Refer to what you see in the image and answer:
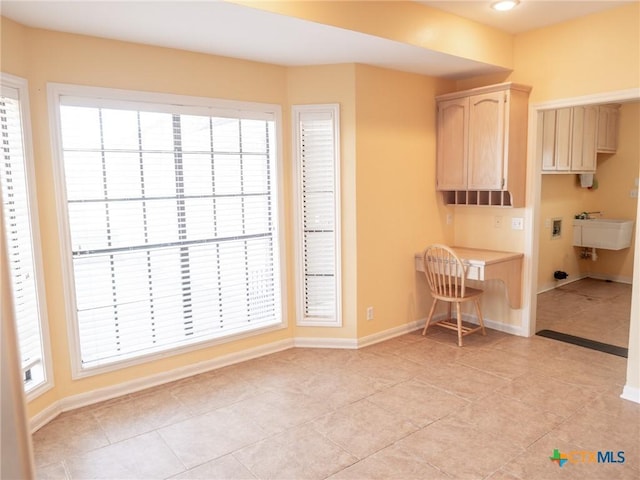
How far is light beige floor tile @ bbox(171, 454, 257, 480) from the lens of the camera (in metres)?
2.31

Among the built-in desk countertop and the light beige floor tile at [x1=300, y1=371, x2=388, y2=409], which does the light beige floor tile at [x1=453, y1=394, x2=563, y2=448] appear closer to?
the light beige floor tile at [x1=300, y1=371, x2=388, y2=409]

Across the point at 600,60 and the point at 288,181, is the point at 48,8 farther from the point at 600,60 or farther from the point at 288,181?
the point at 600,60

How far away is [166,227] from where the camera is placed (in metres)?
3.35

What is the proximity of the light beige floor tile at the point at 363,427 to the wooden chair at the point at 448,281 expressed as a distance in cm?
148

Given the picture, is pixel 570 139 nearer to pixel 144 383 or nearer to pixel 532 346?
pixel 532 346

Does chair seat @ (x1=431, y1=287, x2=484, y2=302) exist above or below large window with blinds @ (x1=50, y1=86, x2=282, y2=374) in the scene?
below

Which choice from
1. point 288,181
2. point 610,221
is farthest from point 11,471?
point 610,221

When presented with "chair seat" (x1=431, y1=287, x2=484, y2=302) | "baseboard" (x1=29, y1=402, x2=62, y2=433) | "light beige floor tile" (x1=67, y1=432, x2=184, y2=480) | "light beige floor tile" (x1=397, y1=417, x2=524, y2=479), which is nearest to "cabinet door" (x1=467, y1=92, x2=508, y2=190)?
"chair seat" (x1=431, y1=287, x2=484, y2=302)

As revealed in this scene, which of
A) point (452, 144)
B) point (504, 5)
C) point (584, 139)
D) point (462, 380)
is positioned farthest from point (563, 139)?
point (462, 380)

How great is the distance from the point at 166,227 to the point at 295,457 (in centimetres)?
185

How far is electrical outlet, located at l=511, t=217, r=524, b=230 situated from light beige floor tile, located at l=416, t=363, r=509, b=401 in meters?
1.46

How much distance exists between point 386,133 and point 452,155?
753 mm

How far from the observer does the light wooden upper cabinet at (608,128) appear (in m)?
5.75

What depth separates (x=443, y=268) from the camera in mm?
4141
